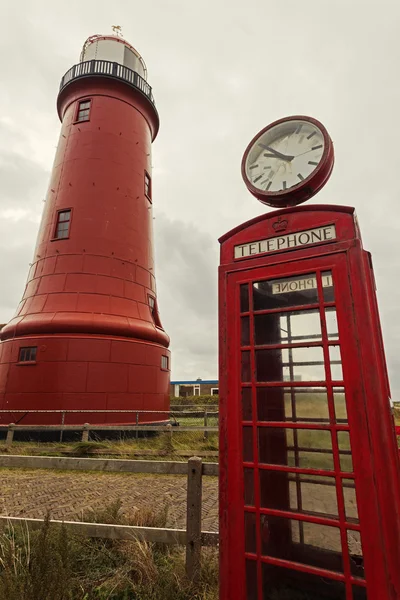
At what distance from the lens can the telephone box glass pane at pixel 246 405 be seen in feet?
9.09

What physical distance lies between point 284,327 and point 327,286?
56cm

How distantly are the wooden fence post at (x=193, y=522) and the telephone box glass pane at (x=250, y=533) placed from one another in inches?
39.8

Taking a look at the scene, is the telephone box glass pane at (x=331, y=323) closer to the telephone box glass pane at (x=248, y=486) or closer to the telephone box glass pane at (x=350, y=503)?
the telephone box glass pane at (x=350, y=503)

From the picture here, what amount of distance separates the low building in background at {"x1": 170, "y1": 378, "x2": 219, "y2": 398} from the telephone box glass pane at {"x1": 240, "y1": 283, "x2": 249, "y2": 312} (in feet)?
146

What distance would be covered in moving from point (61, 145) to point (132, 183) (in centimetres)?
380

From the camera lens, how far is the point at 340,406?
7.96ft

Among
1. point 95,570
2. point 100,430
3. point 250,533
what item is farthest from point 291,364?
point 100,430

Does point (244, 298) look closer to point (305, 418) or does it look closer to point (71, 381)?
point (305, 418)

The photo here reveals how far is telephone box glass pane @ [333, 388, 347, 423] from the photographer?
2.41 meters

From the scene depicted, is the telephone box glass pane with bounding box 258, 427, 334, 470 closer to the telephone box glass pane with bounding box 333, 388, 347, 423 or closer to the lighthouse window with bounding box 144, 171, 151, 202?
the telephone box glass pane with bounding box 333, 388, 347, 423

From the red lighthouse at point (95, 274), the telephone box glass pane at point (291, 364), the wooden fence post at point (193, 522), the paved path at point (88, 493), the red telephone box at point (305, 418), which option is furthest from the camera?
the red lighthouse at point (95, 274)

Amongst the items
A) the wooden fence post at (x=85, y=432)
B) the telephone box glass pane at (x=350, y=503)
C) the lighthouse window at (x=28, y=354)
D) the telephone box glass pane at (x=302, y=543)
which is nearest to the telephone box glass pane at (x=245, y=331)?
the telephone box glass pane at (x=350, y=503)

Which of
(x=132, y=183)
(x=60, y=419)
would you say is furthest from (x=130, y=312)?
(x=132, y=183)

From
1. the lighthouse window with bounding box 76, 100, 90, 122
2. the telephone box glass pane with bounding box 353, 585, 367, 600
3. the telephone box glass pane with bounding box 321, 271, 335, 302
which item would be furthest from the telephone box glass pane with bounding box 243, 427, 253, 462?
the lighthouse window with bounding box 76, 100, 90, 122
